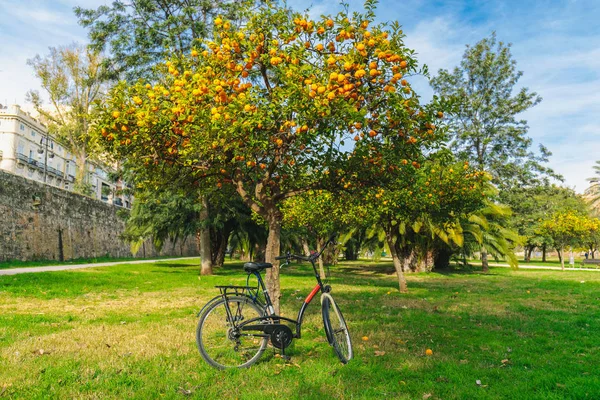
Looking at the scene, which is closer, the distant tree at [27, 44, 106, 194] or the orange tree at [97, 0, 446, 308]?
the orange tree at [97, 0, 446, 308]

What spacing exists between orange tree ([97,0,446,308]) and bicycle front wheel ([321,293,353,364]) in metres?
1.35

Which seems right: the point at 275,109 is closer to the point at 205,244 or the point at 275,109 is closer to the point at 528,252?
the point at 205,244

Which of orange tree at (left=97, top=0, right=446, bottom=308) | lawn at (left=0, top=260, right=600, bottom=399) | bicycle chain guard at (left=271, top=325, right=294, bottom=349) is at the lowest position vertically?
lawn at (left=0, top=260, right=600, bottom=399)

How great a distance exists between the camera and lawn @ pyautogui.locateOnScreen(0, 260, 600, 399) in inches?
163

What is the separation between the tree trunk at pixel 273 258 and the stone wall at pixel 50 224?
19145 mm

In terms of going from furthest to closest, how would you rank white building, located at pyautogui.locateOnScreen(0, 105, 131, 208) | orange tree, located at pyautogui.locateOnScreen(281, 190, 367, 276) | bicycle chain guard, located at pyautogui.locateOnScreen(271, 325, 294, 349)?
1. white building, located at pyautogui.locateOnScreen(0, 105, 131, 208)
2. orange tree, located at pyautogui.locateOnScreen(281, 190, 367, 276)
3. bicycle chain guard, located at pyautogui.locateOnScreen(271, 325, 294, 349)

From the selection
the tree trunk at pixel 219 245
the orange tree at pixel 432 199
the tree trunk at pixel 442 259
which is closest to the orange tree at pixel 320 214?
the orange tree at pixel 432 199

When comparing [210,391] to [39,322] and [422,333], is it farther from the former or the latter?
[39,322]

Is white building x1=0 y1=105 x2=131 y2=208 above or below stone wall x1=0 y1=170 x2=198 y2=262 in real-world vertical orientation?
above

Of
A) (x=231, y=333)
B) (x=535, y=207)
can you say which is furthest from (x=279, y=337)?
(x=535, y=207)

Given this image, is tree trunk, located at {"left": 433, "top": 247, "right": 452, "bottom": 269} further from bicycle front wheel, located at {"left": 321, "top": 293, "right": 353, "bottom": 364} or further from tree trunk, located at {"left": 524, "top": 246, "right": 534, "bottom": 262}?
tree trunk, located at {"left": 524, "top": 246, "right": 534, "bottom": 262}

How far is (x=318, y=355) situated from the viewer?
5457 millimetres

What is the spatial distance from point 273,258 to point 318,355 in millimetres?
Result: 1616

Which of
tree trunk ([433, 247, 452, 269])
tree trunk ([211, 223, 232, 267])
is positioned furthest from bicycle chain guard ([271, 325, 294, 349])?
tree trunk ([433, 247, 452, 269])
